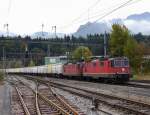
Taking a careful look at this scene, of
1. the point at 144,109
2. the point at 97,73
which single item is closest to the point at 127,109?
the point at 144,109

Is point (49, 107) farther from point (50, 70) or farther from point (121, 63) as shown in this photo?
point (50, 70)

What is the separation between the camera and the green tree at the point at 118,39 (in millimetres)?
69875

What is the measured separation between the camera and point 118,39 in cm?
7050

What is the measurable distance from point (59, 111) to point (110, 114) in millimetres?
2391

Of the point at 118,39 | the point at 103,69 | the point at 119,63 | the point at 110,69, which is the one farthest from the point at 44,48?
the point at 110,69

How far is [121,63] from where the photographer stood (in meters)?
44.4

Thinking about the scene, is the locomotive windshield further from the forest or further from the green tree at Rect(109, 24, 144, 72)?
the forest

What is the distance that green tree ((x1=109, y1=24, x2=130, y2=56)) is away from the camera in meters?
69.9

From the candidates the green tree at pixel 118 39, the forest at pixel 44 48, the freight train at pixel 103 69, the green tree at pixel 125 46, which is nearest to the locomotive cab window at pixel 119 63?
the freight train at pixel 103 69

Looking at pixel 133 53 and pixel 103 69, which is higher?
pixel 133 53

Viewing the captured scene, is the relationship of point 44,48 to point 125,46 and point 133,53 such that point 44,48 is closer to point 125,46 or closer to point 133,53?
point 125,46

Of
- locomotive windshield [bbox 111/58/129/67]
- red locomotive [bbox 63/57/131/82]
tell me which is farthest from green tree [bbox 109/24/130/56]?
locomotive windshield [bbox 111/58/129/67]

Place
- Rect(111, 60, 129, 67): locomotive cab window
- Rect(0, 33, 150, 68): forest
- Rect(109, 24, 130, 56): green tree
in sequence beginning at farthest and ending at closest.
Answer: Rect(0, 33, 150, 68): forest → Rect(109, 24, 130, 56): green tree → Rect(111, 60, 129, 67): locomotive cab window

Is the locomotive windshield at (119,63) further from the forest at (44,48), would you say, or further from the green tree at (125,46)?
the forest at (44,48)
